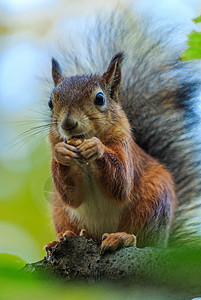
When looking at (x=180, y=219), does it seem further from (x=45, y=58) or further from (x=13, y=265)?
(x=13, y=265)

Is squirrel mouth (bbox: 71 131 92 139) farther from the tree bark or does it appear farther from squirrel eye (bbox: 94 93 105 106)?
the tree bark

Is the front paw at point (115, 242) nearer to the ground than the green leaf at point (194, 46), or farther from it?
nearer to the ground

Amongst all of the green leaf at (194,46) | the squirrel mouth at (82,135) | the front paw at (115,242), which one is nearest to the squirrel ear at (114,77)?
the squirrel mouth at (82,135)

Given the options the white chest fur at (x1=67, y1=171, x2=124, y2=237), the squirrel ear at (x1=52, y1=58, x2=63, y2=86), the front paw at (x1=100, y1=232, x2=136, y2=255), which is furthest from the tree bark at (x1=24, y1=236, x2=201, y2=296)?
the squirrel ear at (x1=52, y1=58, x2=63, y2=86)

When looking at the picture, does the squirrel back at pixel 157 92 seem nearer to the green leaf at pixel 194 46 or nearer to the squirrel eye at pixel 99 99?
the squirrel eye at pixel 99 99

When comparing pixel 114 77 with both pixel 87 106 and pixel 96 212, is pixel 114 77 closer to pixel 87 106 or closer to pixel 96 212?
pixel 87 106
